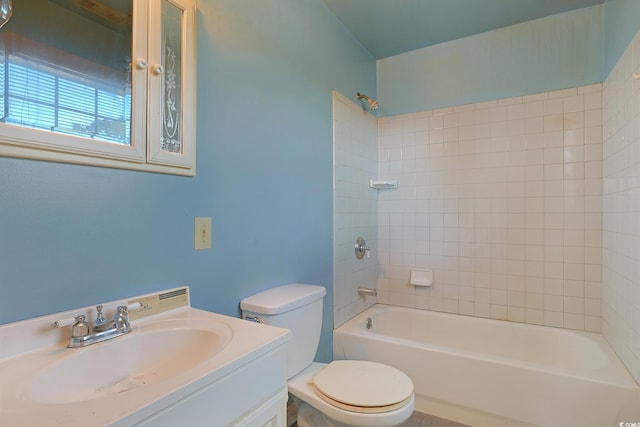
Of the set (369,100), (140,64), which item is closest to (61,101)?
(140,64)

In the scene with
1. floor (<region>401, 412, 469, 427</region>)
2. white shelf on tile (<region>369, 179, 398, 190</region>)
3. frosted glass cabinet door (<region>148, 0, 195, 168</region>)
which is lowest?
floor (<region>401, 412, 469, 427</region>)

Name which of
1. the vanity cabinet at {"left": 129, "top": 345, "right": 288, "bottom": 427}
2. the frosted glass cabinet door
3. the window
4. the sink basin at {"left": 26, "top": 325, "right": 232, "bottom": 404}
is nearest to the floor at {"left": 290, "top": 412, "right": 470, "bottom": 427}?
the vanity cabinet at {"left": 129, "top": 345, "right": 288, "bottom": 427}

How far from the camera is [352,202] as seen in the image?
2.36 metres

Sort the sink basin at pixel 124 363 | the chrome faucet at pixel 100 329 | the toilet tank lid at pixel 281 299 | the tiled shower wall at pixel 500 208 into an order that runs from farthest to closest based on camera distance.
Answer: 1. the tiled shower wall at pixel 500 208
2. the toilet tank lid at pixel 281 299
3. the chrome faucet at pixel 100 329
4. the sink basin at pixel 124 363

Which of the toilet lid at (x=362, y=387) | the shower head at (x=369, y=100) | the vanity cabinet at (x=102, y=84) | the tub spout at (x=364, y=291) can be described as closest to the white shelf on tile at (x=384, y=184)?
the shower head at (x=369, y=100)

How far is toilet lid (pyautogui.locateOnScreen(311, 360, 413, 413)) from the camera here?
1274 millimetres

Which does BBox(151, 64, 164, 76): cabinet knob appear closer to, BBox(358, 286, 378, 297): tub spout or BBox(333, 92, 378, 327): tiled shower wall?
BBox(333, 92, 378, 327): tiled shower wall

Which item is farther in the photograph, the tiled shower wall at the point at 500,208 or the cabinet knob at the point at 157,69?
the tiled shower wall at the point at 500,208

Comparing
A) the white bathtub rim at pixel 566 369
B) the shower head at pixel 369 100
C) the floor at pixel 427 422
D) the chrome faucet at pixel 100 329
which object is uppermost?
the shower head at pixel 369 100

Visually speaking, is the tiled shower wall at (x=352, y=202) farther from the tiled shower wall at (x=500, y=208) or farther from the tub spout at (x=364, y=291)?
the tiled shower wall at (x=500, y=208)

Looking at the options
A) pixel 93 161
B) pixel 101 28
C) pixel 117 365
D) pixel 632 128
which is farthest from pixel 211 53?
pixel 632 128

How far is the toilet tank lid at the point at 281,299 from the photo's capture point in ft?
4.42

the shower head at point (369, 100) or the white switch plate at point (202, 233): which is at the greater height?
the shower head at point (369, 100)

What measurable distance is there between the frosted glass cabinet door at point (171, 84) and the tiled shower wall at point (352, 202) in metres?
1.12
